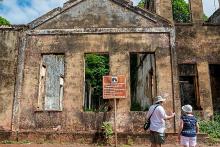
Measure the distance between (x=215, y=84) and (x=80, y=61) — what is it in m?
7.87

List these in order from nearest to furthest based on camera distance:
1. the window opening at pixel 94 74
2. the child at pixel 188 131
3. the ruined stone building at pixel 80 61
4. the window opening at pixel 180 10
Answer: the child at pixel 188 131, the ruined stone building at pixel 80 61, the window opening at pixel 94 74, the window opening at pixel 180 10

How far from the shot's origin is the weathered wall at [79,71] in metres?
13.9

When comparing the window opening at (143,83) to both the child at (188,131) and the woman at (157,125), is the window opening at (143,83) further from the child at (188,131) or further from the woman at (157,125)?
the child at (188,131)

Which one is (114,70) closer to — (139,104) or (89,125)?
(89,125)

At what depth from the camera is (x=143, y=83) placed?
22844mm

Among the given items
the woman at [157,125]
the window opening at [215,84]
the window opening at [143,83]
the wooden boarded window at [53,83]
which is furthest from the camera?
the wooden boarded window at [53,83]

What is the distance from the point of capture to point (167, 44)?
47.9 feet

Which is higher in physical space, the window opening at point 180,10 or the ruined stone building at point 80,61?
the window opening at point 180,10

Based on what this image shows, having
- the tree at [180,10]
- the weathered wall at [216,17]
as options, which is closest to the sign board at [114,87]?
the weathered wall at [216,17]

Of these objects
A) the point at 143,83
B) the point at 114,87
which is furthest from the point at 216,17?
the point at 114,87

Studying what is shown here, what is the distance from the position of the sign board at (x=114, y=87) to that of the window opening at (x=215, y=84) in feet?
19.8

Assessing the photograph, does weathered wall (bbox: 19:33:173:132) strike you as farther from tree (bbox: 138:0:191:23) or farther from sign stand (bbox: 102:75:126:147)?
tree (bbox: 138:0:191:23)

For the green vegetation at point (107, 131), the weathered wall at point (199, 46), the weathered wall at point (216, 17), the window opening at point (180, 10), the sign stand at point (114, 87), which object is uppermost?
the window opening at point (180, 10)

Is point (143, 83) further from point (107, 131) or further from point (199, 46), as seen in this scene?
point (107, 131)
